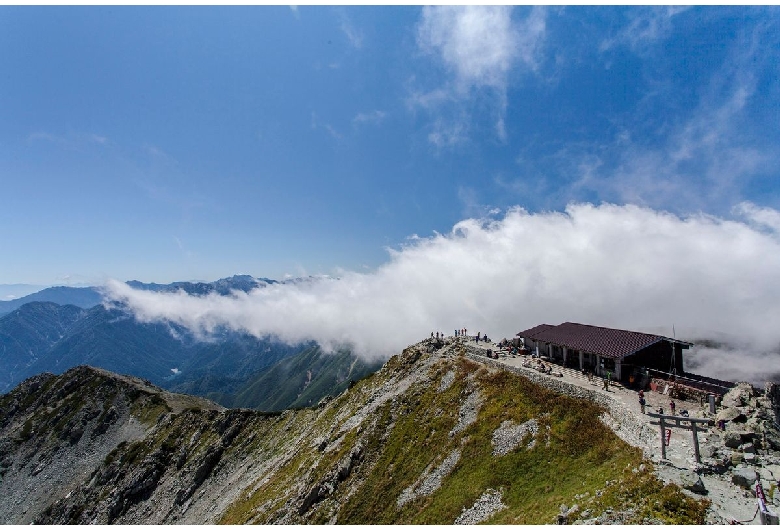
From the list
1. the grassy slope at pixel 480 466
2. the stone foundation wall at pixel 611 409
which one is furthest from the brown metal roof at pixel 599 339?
the grassy slope at pixel 480 466

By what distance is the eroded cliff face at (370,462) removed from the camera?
3406 cm

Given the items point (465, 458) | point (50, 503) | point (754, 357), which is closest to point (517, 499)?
point (465, 458)

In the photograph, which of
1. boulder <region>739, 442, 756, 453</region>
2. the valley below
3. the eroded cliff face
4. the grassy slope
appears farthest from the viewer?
the eroded cliff face

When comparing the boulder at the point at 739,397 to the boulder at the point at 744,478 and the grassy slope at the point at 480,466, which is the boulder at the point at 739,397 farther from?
the boulder at the point at 744,478

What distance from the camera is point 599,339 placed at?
5841 cm

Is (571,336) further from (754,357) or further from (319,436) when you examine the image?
(754,357)

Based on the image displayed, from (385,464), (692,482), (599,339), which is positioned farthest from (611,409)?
(385,464)

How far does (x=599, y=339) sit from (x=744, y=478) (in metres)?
34.2

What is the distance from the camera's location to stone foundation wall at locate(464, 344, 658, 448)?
34.1 metres

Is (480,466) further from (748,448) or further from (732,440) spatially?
(748,448)

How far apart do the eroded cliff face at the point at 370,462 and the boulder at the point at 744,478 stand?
5187mm

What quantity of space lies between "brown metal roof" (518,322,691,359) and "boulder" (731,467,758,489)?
2511 cm

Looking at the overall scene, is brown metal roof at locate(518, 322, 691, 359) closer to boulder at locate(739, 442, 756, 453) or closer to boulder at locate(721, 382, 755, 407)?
boulder at locate(721, 382, 755, 407)

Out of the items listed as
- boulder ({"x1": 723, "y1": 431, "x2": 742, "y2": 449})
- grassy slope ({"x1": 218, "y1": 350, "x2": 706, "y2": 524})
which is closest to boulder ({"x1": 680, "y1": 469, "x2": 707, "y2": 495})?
grassy slope ({"x1": 218, "y1": 350, "x2": 706, "y2": 524})
